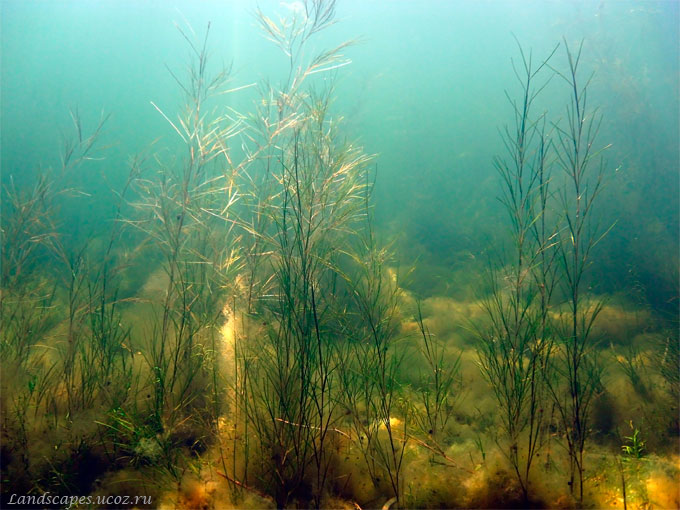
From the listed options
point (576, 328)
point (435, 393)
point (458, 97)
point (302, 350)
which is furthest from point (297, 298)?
point (458, 97)

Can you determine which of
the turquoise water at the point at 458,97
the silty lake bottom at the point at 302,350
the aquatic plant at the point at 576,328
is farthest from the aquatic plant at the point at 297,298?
the aquatic plant at the point at 576,328

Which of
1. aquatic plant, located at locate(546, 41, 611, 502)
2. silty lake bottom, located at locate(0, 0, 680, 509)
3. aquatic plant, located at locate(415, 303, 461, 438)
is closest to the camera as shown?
aquatic plant, located at locate(546, 41, 611, 502)

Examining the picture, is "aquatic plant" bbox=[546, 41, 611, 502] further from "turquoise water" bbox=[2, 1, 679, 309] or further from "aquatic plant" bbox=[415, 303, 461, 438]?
"turquoise water" bbox=[2, 1, 679, 309]

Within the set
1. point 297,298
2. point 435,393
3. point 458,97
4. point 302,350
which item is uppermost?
point 458,97

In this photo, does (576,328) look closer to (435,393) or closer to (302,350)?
(435,393)

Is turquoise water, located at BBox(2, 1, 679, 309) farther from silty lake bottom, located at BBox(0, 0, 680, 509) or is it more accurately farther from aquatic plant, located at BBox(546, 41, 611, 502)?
aquatic plant, located at BBox(546, 41, 611, 502)

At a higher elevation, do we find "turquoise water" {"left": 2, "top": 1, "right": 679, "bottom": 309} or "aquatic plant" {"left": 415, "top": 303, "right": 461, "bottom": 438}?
"turquoise water" {"left": 2, "top": 1, "right": 679, "bottom": 309}

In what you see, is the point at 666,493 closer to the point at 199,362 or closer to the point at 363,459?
the point at 363,459

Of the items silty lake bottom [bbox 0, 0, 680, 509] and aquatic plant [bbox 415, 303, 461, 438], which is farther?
aquatic plant [bbox 415, 303, 461, 438]

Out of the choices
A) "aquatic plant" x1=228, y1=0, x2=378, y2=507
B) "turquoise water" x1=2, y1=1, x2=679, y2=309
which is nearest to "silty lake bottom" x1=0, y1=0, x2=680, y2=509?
"aquatic plant" x1=228, y1=0, x2=378, y2=507

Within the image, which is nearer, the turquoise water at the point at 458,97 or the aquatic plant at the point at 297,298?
the aquatic plant at the point at 297,298

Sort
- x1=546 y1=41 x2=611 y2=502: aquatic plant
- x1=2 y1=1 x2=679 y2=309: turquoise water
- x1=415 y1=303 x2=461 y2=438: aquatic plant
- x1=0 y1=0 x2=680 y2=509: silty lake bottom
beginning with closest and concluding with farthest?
x1=546 y1=41 x2=611 y2=502: aquatic plant, x1=0 y1=0 x2=680 y2=509: silty lake bottom, x1=415 y1=303 x2=461 y2=438: aquatic plant, x1=2 y1=1 x2=679 y2=309: turquoise water

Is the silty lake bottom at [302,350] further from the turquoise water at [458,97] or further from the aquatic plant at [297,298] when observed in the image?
A: the turquoise water at [458,97]

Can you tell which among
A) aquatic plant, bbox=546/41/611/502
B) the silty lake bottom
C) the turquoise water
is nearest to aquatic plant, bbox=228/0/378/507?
the silty lake bottom
